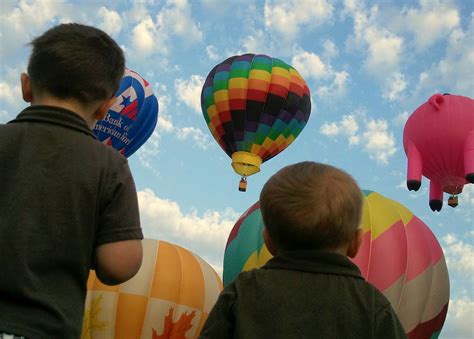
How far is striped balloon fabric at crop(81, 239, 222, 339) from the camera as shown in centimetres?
800

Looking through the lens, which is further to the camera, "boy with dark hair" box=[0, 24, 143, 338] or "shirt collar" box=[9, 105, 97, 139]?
"shirt collar" box=[9, 105, 97, 139]

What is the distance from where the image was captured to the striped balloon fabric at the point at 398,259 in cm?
716

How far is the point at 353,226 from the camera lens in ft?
6.28

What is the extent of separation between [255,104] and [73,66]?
47.7 feet

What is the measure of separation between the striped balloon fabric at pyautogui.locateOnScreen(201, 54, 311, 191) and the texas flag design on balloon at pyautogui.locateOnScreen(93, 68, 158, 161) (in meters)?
2.10

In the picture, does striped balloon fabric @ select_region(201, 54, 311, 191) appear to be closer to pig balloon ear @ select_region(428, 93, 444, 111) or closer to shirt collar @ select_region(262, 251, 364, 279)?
pig balloon ear @ select_region(428, 93, 444, 111)

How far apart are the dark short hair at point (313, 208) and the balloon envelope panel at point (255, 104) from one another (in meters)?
14.6

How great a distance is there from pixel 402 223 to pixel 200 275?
3035 mm

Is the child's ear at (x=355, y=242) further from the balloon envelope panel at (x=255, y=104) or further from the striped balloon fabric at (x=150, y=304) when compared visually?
the balloon envelope panel at (x=255, y=104)

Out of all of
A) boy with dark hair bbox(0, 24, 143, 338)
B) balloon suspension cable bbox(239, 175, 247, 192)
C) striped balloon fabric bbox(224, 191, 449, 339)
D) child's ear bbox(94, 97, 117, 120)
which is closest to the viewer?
boy with dark hair bbox(0, 24, 143, 338)

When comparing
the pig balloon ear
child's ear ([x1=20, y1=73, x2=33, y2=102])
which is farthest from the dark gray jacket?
the pig balloon ear

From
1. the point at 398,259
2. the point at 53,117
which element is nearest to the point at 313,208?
the point at 53,117

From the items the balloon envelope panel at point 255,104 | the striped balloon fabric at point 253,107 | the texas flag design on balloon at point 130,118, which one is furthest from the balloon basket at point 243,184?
the texas flag design on balloon at point 130,118

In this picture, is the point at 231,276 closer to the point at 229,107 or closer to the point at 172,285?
the point at 172,285
